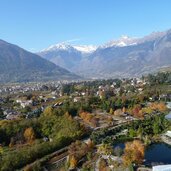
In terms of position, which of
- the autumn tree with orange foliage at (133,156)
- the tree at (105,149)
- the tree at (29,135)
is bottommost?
the tree at (29,135)

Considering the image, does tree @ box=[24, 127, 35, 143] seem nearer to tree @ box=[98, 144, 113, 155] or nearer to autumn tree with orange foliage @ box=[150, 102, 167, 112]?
tree @ box=[98, 144, 113, 155]

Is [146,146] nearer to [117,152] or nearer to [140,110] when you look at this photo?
[117,152]

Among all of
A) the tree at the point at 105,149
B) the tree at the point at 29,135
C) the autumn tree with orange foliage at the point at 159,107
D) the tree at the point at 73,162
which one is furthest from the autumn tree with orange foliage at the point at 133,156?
the autumn tree with orange foliage at the point at 159,107

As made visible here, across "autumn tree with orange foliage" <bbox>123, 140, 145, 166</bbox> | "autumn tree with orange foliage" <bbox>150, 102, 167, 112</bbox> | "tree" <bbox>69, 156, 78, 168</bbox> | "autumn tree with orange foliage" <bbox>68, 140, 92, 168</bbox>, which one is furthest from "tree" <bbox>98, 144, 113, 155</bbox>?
"autumn tree with orange foliage" <bbox>150, 102, 167, 112</bbox>

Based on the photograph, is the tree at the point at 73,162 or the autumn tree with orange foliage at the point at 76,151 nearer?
the tree at the point at 73,162

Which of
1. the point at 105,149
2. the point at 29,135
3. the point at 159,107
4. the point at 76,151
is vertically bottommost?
the point at 29,135

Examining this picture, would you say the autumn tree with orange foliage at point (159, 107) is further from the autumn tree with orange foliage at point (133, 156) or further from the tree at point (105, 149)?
the autumn tree with orange foliage at point (133, 156)

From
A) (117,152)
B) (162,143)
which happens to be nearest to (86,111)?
(162,143)

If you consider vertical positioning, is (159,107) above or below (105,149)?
above

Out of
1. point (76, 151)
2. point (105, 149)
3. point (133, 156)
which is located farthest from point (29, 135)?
point (133, 156)

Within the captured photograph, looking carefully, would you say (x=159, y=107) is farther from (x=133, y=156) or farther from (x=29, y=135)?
(x=133, y=156)

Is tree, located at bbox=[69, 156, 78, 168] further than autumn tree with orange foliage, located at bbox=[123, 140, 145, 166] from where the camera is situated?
Yes

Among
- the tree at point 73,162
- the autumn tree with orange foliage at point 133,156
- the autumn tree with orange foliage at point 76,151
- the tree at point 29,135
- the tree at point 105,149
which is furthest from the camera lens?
the tree at point 29,135
